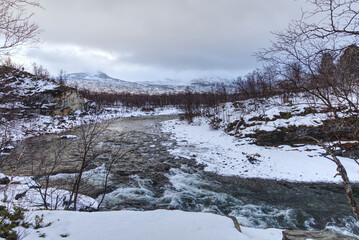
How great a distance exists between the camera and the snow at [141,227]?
10.4ft

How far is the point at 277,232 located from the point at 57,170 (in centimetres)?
993

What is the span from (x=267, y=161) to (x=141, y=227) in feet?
30.8

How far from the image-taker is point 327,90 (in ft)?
11.6

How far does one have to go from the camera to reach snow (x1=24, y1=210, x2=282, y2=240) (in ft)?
10.4

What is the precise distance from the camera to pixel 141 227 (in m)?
3.53

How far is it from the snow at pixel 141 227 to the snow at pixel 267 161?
18.6 feet

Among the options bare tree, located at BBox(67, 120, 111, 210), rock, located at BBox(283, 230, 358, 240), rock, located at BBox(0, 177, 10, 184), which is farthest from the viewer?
rock, located at BBox(0, 177, 10, 184)

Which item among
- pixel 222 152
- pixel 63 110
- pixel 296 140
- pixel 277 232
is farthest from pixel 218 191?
pixel 63 110

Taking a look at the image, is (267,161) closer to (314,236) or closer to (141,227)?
(314,236)

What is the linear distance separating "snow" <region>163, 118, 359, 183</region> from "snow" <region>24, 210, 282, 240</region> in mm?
5655

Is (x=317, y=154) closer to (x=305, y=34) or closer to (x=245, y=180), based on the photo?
(x=245, y=180)

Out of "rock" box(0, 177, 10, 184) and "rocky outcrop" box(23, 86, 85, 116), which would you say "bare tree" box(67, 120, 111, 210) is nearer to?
"rock" box(0, 177, 10, 184)

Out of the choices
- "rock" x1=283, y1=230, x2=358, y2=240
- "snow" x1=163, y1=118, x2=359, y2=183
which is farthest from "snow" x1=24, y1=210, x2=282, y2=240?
→ "snow" x1=163, y1=118, x2=359, y2=183

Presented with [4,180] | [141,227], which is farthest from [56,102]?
[141,227]
